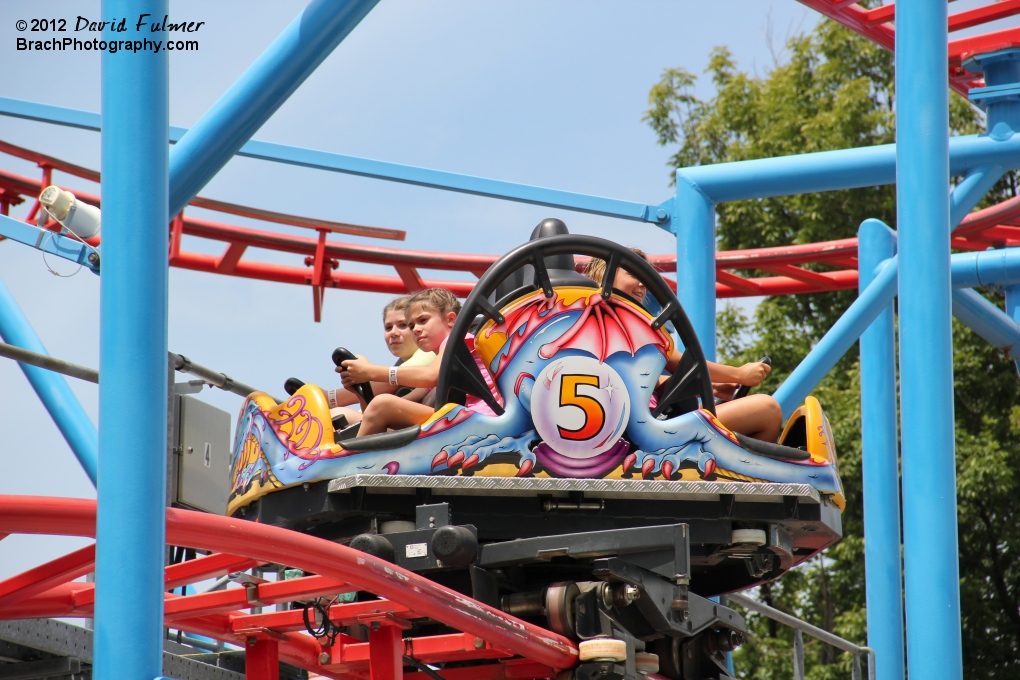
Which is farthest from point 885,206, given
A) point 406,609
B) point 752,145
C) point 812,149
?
point 406,609

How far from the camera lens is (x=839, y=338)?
614 centimetres

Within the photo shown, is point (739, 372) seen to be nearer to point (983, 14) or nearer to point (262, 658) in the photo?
point (262, 658)

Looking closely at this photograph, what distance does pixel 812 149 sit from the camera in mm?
13117

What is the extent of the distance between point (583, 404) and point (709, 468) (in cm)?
39

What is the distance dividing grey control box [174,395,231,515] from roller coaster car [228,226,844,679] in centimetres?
14

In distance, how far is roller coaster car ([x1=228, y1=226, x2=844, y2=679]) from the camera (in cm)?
368

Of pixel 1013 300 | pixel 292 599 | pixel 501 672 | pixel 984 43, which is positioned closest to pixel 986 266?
pixel 1013 300

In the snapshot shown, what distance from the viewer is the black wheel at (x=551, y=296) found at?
3.80m

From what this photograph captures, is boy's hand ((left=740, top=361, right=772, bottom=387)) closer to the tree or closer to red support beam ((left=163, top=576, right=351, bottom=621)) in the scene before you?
red support beam ((left=163, top=576, right=351, bottom=621))

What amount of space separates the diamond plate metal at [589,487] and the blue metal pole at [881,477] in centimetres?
251

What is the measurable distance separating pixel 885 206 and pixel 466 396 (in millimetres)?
9649

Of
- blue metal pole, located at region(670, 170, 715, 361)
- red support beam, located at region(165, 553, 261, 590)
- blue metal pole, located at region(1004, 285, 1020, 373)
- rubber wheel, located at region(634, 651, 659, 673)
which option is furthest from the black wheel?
blue metal pole, located at region(1004, 285, 1020, 373)

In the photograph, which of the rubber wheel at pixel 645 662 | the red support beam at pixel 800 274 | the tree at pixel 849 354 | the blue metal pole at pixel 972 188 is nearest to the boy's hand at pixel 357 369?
the rubber wheel at pixel 645 662

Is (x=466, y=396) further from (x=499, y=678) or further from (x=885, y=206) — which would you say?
(x=885, y=206)
